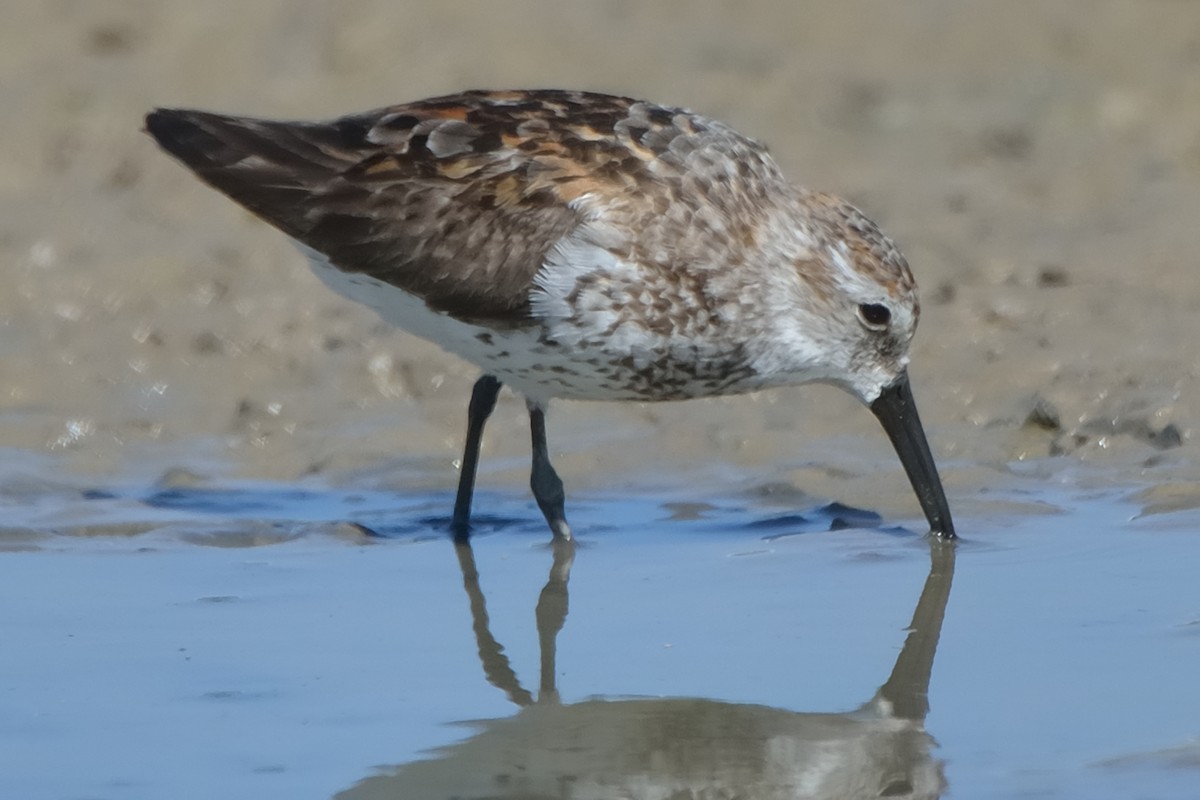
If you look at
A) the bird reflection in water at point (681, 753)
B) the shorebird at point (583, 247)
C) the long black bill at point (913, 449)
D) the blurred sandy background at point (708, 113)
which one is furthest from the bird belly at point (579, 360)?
the bird reflection in water at point (681, 753)

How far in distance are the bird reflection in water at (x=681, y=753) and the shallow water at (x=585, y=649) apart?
0.01 metres

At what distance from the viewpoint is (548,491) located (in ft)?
29.3

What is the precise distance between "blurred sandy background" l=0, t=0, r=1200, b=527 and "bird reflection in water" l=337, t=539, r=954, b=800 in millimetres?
2771

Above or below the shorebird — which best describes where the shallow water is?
below

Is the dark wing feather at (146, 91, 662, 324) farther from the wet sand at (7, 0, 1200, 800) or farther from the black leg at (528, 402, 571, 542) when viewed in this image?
the wet sand at (7, 0, 1200, 800)

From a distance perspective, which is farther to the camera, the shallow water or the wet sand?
the wet sand

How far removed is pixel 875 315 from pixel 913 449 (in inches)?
28.8

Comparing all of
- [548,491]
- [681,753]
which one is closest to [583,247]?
[548,491]

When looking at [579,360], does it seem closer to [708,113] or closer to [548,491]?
[548,491]

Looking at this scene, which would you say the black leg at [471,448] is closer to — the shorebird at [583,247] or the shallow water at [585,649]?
the shorebird at [583,247]

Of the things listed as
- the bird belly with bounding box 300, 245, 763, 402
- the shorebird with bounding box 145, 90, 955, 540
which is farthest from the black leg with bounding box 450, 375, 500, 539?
the bird belly with bounding box 300, 245, 763, 402

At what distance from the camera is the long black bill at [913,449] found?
349 inches

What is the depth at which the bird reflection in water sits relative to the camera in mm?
6133

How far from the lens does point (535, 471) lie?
29.6 ft
